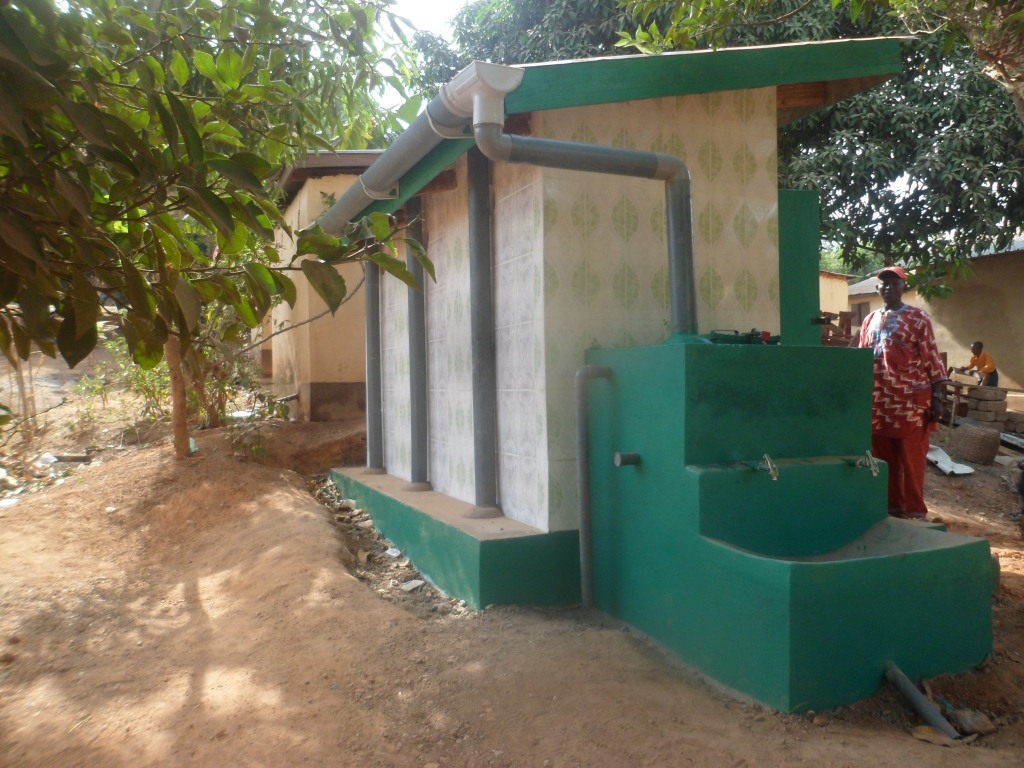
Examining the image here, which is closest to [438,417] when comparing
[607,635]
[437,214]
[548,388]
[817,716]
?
[437,214]

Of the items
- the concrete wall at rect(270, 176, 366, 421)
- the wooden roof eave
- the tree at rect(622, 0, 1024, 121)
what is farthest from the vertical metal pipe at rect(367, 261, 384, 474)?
the tree at rect(622, 0, 1024, 121)

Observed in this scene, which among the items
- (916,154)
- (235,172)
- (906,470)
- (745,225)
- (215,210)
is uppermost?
(916,154)

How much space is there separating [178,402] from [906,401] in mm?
6612

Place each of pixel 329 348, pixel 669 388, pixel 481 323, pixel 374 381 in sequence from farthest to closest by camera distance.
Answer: pixel 329 348, pixel 374 381, pixel 481 323, pixel 669 388

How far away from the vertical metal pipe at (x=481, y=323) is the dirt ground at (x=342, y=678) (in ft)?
3.17

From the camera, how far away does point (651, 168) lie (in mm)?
4203

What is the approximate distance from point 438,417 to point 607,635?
2.77m

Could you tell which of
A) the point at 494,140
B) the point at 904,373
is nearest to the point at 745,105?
the point at 494,140

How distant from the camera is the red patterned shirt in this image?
17.9 feet

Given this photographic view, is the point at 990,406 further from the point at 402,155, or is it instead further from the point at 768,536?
the point at 402,155

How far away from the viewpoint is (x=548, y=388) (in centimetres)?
457

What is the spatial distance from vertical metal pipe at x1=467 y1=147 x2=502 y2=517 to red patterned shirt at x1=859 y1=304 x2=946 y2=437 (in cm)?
267

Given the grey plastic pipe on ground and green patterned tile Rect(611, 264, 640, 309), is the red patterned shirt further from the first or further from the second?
the grey plastic pipe on ground

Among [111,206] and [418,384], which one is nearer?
[111,206]
